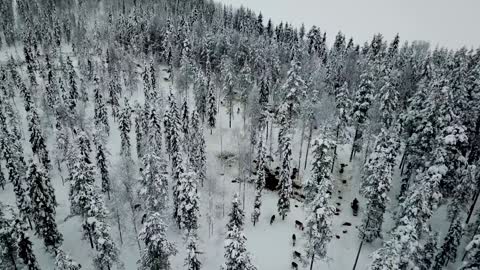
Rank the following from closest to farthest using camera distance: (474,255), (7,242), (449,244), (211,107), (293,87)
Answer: (474,255) < (7,242) < (449,244) < (293,87) < (211,107)

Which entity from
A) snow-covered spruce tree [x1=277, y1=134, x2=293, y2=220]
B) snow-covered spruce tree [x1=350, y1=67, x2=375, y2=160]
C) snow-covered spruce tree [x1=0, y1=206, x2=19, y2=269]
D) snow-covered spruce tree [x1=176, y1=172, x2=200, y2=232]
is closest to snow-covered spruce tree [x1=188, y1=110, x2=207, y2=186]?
snow-covered spruce tree [x1=176, y1=172, x2=200, y2=232]

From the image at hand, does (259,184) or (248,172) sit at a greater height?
(259,184)

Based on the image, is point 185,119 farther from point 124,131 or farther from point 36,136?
point 36,136

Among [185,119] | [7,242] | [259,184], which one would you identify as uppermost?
[185,119]

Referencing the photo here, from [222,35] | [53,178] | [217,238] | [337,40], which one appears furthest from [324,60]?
[53,178]

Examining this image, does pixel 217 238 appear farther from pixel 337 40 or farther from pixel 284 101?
pixel 337 40

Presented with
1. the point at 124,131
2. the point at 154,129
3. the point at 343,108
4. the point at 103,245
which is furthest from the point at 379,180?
the point at 124,131

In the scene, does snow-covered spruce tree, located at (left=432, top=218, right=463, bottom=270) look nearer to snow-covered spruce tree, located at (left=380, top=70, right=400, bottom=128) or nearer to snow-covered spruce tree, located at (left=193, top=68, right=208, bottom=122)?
snow-covered spruce tree, located at (left=380, top=70, right=400, bottom=128)
